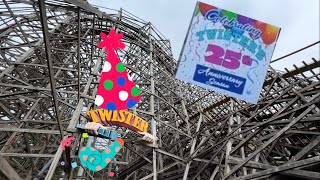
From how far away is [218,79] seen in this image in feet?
22.9

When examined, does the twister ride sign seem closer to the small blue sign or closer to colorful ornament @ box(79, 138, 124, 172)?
the small blue sign

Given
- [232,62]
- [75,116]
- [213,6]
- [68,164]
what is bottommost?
[68,164]

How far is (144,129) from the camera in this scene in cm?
955

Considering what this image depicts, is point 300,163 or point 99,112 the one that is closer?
point 300,163

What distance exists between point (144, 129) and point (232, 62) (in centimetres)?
378

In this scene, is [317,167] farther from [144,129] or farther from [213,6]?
[144,129]

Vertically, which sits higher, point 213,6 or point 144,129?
point 213,6

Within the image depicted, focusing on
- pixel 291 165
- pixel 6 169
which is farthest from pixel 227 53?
pixel 6 169

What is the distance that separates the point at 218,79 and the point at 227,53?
663 mm

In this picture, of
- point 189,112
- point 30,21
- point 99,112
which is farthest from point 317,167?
point 30,21

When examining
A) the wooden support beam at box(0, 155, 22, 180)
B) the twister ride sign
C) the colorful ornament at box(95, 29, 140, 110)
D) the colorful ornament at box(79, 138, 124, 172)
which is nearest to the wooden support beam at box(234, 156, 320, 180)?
the twister ride sign

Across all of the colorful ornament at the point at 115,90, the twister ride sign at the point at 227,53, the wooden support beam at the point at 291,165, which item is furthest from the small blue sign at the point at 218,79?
the colorful ornament at the point at 115,90

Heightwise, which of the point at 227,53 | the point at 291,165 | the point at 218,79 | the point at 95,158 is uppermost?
the point at 227,53

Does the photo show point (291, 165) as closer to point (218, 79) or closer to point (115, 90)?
point (218, 79)
